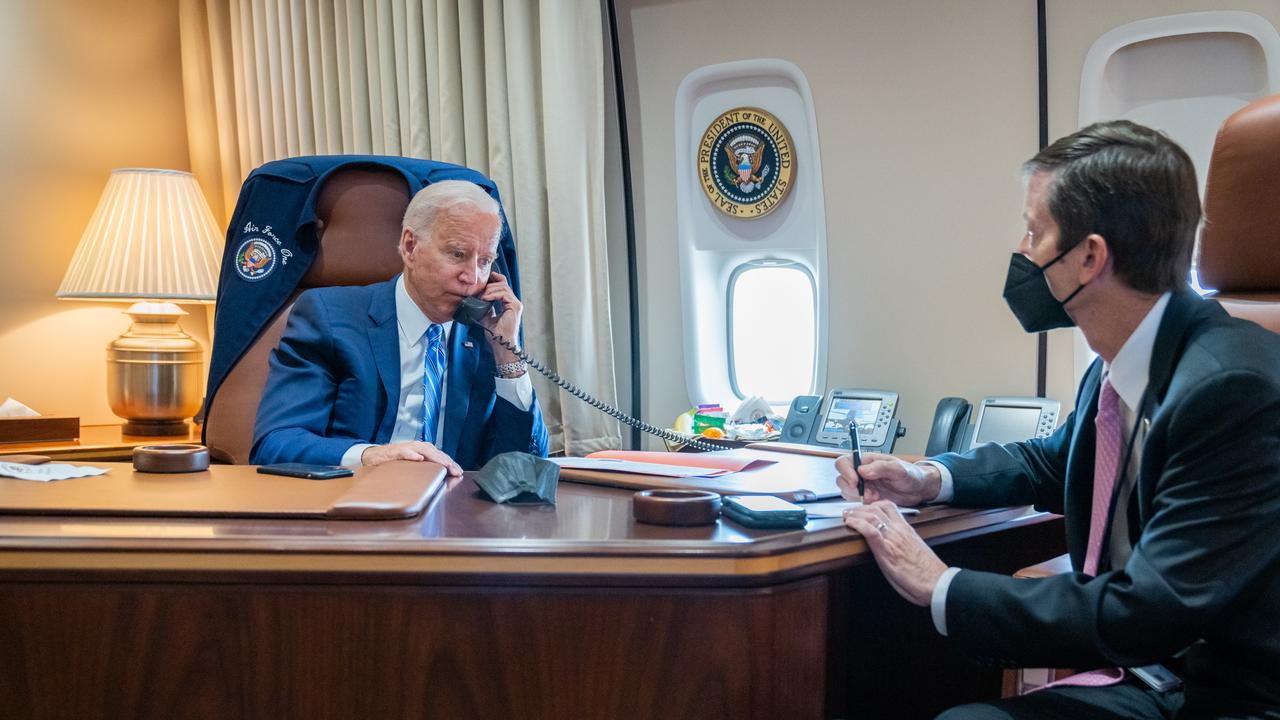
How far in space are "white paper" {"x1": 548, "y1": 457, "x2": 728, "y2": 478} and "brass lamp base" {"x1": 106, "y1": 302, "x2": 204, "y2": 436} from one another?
217 centimetres

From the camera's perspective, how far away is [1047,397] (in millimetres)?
3068

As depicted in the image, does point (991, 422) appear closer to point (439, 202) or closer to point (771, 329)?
point (771, 329)

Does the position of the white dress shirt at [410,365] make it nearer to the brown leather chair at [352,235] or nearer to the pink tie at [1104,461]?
the brown leather chair at [352,235]

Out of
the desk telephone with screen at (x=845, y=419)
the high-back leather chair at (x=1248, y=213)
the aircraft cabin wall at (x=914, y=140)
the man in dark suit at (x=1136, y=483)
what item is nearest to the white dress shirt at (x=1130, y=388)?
the man in dark suit at (x=1136, y=483)

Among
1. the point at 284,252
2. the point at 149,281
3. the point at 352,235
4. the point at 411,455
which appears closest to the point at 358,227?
the point at 352,235

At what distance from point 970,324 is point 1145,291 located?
73.6 inches

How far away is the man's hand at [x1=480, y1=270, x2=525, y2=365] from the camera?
7.93ft

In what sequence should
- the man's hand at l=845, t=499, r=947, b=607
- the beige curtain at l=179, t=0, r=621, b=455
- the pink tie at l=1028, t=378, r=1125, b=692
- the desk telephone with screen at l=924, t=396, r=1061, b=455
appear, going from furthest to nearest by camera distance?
1. the beige curtain at l=179, t=0, r=621, b=455
2. the desk telephone with screen at l=924, t=396, r=1061, b=455
3. the pink tie at l=1028, t=378, r=1125, b=692
4. the man's hand at l=845, t=499, r=947, b=607

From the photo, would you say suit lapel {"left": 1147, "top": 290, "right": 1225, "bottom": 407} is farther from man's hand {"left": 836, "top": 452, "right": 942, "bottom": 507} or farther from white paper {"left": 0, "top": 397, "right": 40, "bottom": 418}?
white paper {"left": 0, "top": 397, "right": 40, "bottom": 418}

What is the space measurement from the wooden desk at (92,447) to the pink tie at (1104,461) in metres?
2.74

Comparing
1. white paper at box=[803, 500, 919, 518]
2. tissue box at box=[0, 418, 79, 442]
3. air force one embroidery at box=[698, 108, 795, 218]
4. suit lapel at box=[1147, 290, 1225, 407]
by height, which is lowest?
tissue box at box=[0, 418, 79, 442]

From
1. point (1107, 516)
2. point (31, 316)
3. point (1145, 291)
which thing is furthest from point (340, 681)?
point (31, 316)

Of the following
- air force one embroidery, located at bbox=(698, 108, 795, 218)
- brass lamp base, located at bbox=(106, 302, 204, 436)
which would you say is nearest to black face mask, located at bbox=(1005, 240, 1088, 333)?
air force one embroidery, located at bbox=(698, 108, 795, 218)

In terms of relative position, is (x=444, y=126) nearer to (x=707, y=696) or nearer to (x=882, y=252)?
(x=882, y=252)
